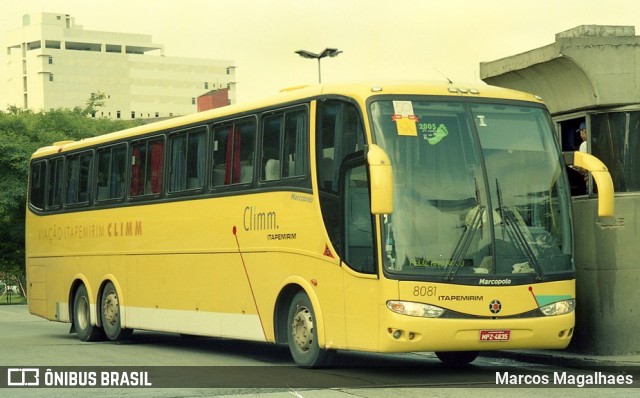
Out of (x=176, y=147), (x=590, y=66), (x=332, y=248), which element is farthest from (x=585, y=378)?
(x=176, y=147)

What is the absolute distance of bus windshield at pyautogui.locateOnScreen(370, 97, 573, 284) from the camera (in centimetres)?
1403

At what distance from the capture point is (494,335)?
1405 cm

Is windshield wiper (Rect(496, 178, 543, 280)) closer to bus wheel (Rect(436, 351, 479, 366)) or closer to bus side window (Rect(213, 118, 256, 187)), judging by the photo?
bus wheel (Rect(436, 351, 479, 366))

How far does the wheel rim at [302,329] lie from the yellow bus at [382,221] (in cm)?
3

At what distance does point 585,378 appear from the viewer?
1475cm

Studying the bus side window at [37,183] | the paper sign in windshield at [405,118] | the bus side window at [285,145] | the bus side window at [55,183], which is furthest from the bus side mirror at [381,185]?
the bus side window at [37,183]

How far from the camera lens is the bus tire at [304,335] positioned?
1538cm

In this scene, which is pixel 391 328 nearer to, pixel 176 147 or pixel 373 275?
pixel 373 275

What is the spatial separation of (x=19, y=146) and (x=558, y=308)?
4596 centimetres

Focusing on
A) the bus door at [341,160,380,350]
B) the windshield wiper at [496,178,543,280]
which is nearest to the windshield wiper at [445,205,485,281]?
the windshield wiper at [496,178,543,280]

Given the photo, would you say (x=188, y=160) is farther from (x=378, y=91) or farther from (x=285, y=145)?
(x=378, y=91)

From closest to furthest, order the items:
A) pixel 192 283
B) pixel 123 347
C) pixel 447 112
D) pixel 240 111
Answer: pixel 447 112
pixel 240 111
pixel 192 283
pixel 123 347

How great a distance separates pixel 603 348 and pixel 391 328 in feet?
13.5

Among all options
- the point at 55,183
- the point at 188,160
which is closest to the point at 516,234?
the point at 188,160
